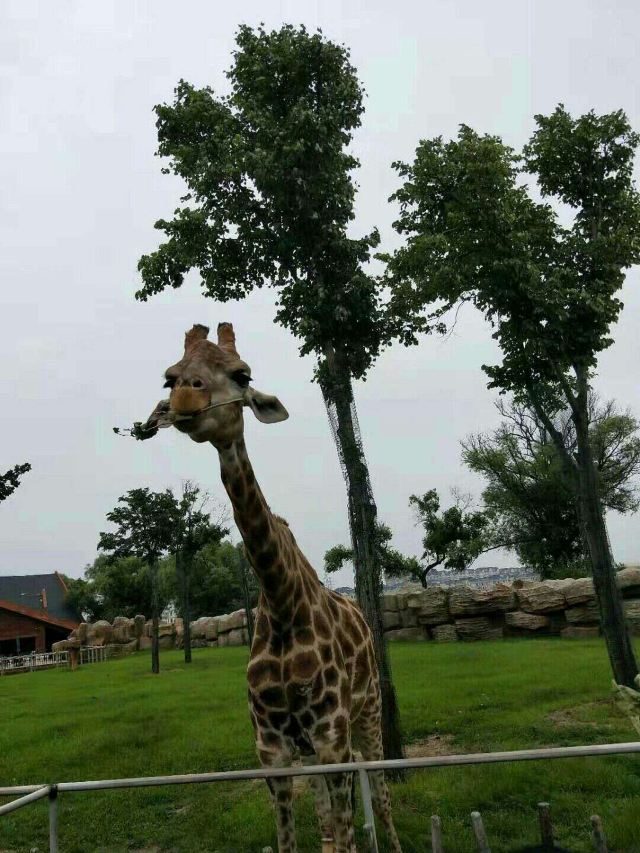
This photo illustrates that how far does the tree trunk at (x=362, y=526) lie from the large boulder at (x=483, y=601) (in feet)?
45.5

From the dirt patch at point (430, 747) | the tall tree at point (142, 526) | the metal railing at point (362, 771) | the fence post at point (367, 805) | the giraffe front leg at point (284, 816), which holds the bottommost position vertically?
the dirt patch at point (430, 747)

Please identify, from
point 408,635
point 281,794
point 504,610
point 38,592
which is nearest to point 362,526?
point 281,794

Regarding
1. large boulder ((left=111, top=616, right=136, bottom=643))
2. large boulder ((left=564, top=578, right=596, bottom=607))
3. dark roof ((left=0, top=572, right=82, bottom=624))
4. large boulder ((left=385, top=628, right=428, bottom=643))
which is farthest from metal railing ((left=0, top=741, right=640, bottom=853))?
dark roof ((left=0, top=572, right=82, bottom=624))

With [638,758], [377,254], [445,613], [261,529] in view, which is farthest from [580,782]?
[445,613]

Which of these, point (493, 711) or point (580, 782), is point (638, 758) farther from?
point (493, 711)

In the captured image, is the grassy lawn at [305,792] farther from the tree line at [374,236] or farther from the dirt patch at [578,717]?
the tree line at [374,236]

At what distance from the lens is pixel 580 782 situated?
6781 mm

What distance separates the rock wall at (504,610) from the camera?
2073 cm

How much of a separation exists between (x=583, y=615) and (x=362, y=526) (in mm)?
13910

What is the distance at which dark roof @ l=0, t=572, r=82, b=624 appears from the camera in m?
44.2

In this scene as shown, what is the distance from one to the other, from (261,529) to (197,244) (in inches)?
323

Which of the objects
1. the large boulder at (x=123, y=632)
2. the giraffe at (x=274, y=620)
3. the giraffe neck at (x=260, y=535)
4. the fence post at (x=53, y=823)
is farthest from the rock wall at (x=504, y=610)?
the fence post at (x=53, y=823)

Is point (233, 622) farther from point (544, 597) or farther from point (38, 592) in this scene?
point (38, 592)

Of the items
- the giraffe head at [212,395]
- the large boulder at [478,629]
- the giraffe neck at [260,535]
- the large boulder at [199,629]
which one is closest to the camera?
the giraffe head at [212,395]
